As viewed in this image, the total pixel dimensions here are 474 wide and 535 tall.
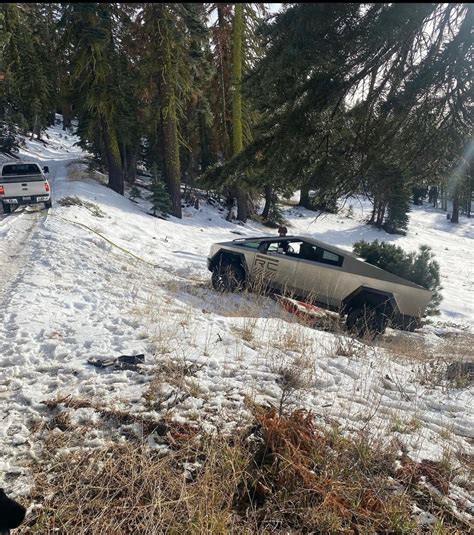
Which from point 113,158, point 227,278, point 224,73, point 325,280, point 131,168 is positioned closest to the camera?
point 325,280

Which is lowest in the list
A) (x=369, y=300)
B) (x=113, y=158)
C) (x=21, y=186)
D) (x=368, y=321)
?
(x=368, y=321)

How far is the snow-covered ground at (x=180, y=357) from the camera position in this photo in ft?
11.1

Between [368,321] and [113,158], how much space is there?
18.1 meters

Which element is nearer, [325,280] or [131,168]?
[325,280]

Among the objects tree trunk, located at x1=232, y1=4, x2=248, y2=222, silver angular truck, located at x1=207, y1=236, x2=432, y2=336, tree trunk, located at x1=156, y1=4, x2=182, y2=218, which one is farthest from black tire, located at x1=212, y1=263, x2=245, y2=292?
tree trunk, located at x1=156, y1=4, x2=182, y2=218

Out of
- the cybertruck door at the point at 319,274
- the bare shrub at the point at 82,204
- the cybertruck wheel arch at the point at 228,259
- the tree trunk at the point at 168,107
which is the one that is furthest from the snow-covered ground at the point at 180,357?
the tree trunk at the point at 168,107

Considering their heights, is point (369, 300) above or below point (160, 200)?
below

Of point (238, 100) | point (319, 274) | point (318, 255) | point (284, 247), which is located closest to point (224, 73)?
point (238, 100)

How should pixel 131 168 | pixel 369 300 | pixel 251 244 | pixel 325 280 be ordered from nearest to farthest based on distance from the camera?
pixel 369 300, pixel 325 280, pixel 251 244, pixel 131 168

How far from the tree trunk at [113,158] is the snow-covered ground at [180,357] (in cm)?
1194

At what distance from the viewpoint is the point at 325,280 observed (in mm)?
8664

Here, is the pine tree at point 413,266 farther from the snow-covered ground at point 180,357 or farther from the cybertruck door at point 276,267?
the cybertruck door at point 276,267

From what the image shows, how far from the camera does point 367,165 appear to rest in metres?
5.27

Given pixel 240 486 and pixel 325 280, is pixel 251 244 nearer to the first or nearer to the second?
pixel 325 280
